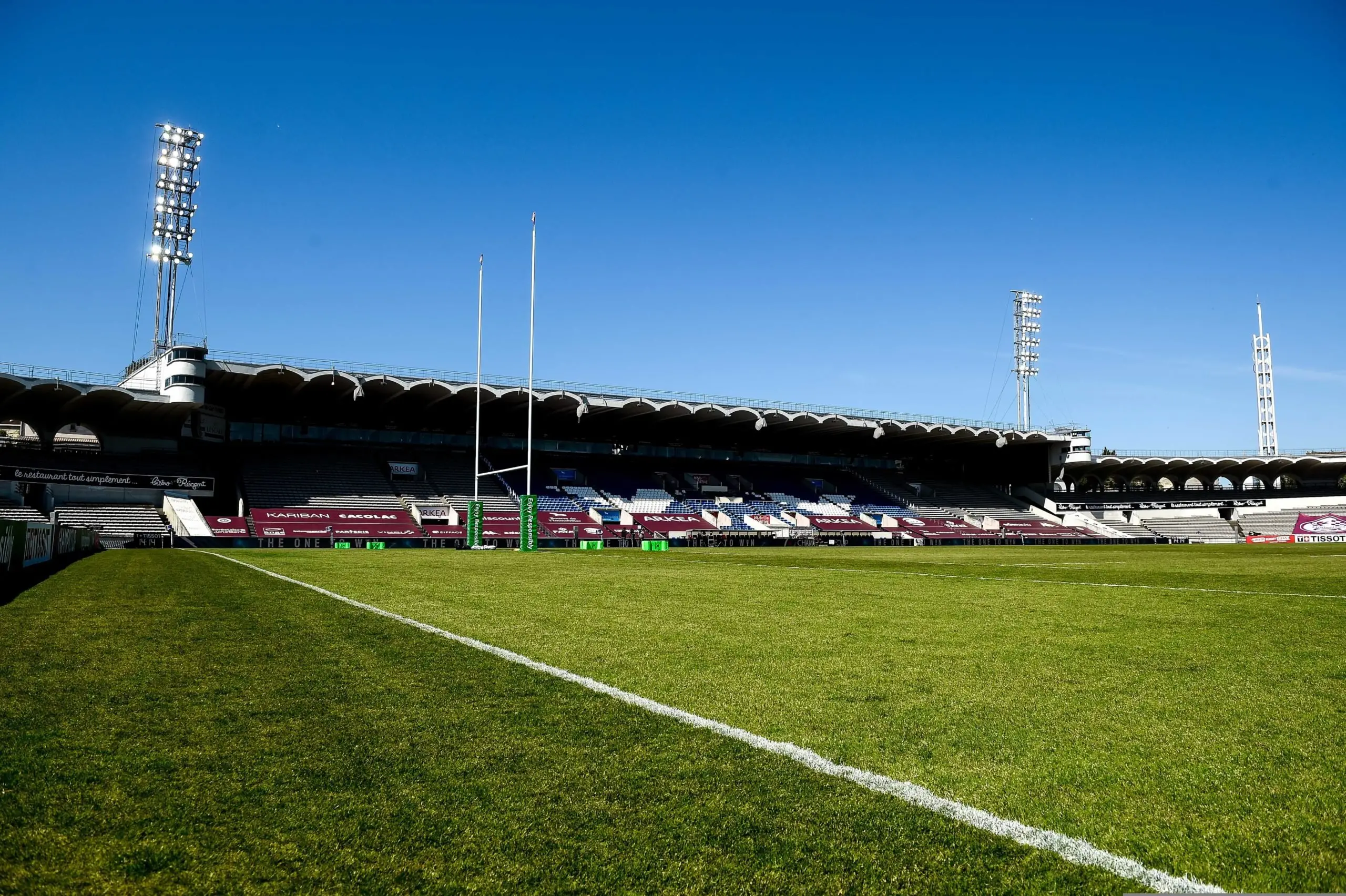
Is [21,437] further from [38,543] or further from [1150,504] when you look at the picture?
[1150,504]

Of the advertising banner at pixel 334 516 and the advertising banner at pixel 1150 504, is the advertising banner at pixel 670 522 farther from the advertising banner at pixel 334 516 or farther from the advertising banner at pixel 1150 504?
the advertising banner at pixel 1150 504

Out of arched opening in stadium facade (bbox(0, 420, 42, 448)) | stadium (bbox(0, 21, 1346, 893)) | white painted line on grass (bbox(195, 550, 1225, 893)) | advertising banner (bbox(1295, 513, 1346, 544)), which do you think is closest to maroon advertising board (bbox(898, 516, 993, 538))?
advertising banner (bbox(1295, 513, 1346, 544))

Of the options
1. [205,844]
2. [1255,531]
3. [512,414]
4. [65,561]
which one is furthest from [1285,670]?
[1255,531]

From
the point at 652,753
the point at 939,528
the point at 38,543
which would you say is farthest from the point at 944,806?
the point at 939,528

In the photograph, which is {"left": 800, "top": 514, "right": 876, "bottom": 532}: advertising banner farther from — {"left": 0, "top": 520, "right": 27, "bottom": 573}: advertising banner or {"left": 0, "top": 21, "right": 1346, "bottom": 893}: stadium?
{"left": 0, "top": 520, "right": 27, "bottom": 573}: advertising banner

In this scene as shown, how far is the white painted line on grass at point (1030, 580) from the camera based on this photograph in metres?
12.4

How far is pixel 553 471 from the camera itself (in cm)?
5581

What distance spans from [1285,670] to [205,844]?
6.34 meters

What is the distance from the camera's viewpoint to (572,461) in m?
57.6

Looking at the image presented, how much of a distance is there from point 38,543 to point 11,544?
361 centimetres

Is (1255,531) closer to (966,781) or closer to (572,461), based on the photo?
(572,461)

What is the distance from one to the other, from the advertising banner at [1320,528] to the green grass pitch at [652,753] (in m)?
65.0

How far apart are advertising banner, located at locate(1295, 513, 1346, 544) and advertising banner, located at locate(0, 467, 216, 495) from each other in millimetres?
68955

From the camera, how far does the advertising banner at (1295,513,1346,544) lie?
60375 millimetres
